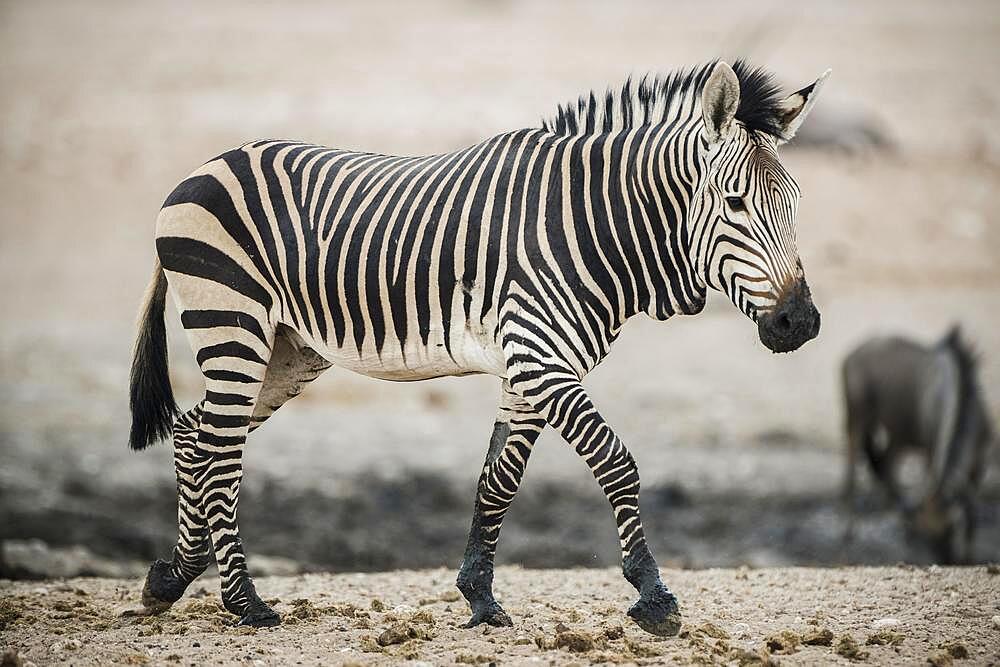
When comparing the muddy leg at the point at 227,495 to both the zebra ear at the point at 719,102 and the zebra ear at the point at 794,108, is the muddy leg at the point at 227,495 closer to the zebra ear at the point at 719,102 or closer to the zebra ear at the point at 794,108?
the zebra ear at the point at 719,102

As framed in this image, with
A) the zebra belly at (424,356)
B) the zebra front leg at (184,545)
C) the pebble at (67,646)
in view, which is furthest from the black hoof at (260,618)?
the zebra belly at (424,356)

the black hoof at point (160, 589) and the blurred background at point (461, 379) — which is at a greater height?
the blurred background at point (461, 379)

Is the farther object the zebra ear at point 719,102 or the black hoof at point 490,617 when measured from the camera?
the black hoof at point 490,617

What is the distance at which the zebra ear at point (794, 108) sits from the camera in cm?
526

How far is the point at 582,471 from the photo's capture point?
13.0 meters

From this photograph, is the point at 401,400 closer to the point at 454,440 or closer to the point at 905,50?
the point at 454,440

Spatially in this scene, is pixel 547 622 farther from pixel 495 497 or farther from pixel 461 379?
pixel 461 379

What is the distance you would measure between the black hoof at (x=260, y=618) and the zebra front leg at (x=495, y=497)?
875mm

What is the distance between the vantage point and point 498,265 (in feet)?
17.2

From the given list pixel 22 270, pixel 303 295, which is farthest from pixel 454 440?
pixel 22 270

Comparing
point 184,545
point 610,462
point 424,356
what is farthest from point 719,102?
point 184,545

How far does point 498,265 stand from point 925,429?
27.6 feet

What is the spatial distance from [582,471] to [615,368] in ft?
12.6

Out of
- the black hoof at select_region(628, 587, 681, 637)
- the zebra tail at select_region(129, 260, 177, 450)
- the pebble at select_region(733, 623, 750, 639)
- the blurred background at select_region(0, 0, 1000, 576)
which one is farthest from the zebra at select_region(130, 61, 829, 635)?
the blurred background at select_region(0, 0, 1000, 576)
